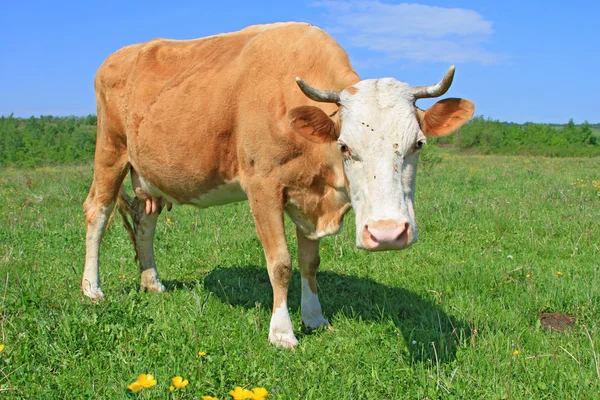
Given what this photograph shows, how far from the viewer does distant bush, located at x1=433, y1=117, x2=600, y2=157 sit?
53375 mm

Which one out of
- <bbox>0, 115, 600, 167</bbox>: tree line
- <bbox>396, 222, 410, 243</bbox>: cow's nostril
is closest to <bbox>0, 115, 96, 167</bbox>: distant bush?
<bbox>0, 115, 600, 167</bbox>: tree line

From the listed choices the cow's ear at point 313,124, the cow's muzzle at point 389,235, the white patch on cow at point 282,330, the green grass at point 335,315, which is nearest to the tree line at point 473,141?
the green grass at point 335,315

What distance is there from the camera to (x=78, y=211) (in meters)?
9.55

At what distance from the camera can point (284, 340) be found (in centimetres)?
412

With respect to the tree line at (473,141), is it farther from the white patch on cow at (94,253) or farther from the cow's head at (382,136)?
the cow's head at (382,136)

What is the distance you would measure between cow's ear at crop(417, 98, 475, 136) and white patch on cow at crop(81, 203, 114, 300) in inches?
130

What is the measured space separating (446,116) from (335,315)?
6.27 ft

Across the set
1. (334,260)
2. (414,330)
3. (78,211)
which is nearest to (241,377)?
(414,330)

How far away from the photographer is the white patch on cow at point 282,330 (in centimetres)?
410

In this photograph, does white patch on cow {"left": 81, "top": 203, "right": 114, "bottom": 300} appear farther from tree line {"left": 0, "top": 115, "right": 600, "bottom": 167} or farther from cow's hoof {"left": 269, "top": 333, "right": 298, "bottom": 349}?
tree line {"left": 0, "top": 115, "right": 600, "bottom": 167}

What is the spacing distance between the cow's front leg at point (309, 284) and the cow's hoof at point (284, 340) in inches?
17.5

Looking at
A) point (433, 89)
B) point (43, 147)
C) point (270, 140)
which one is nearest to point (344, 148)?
point (433, 89)

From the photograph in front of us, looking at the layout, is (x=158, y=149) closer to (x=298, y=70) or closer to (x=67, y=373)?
(x=298, y=70)

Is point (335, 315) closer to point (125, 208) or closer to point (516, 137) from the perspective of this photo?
point (125, 208)
